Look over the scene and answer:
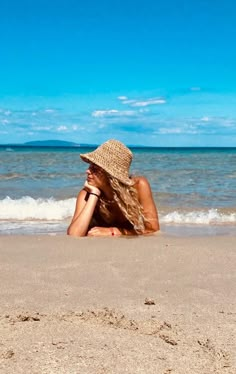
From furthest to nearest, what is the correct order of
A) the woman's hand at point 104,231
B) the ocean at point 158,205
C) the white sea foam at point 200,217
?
the white sea foam at point 200,217, the ocean at point 158,205, the woman's hand at point 104,231

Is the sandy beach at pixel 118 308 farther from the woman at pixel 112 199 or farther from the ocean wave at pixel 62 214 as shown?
the ocean wave at pixel 62 214

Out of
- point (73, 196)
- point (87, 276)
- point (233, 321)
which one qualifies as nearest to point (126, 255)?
point (87, 276)

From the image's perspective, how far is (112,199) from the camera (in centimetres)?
521

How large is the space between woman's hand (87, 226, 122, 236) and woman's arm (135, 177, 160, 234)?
1.05 feet

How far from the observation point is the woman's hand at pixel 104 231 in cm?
539

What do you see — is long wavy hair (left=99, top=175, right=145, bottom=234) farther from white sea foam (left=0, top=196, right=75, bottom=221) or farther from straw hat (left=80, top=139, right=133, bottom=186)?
white sea foam (left=0, top=196, right=75, bottom=221)

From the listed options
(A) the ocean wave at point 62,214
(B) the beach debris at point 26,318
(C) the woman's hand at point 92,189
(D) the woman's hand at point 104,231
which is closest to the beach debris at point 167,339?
(B) the beach debris at point 26,318

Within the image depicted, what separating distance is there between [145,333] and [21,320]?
651mm

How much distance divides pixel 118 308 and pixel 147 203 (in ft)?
8.40

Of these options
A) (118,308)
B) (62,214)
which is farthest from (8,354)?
(62,214)

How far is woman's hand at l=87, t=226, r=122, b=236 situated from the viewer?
539 cm

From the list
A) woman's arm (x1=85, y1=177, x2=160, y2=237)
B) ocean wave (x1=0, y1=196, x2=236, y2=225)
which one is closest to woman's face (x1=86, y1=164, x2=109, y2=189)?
woman's arm (x1=85, y1=177, x2=160, y2=237)

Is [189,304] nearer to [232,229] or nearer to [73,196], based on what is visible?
[232,229]

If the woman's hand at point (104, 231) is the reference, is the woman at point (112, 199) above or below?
above
